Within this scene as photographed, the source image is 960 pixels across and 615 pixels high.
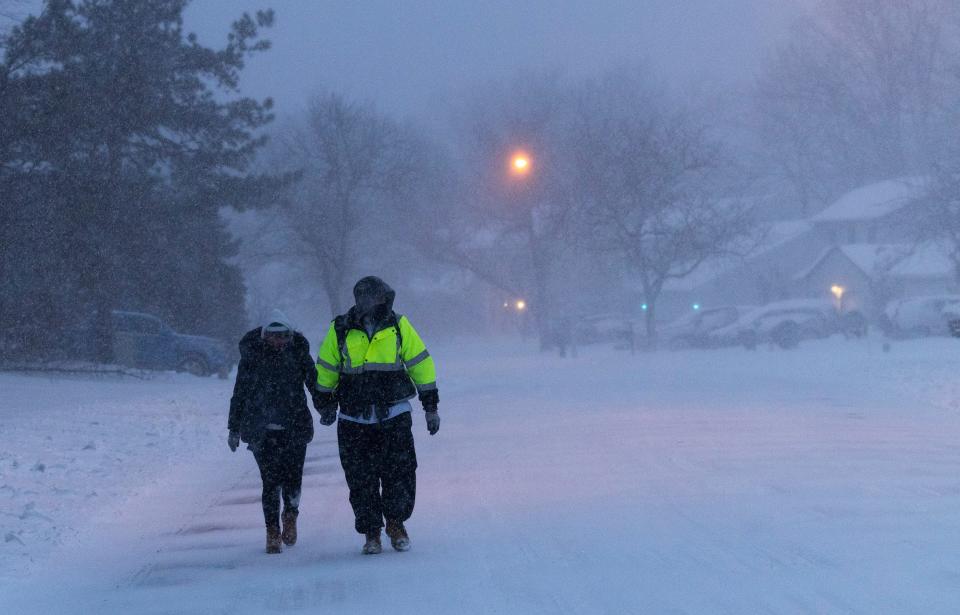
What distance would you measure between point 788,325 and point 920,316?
182 inches

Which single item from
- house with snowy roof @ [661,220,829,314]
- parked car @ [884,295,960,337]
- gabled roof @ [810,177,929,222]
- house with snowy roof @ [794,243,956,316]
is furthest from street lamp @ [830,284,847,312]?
parked car @ [884,295,960,337]

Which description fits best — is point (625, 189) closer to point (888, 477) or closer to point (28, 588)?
point (888, 477)

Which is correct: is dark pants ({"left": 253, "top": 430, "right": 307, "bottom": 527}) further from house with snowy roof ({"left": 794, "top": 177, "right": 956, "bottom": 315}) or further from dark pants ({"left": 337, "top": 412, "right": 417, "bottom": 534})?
house with snowy roof ({"left": 794, "top": 177, "right": 956, "bottom": 315})

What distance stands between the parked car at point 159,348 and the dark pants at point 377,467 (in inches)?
1043

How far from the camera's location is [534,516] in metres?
9.99

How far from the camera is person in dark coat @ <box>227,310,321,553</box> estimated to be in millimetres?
9000

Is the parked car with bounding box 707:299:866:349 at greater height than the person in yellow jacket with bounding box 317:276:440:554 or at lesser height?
greater

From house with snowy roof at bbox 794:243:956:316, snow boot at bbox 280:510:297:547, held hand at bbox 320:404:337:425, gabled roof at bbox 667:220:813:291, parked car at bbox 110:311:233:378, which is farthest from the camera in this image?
gabled roof at bbox 667:220:813:291

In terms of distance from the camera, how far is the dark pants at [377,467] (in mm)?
8648

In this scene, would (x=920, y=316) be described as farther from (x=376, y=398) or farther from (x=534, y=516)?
(x=376, y=398)

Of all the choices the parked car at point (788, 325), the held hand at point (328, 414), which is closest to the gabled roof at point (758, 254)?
the parked car at point (788, 325)

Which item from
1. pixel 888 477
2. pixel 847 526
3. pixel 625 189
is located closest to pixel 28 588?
pixel 847 526

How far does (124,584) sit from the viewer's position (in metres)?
8.19

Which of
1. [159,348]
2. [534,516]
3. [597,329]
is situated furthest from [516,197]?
[534,516]
